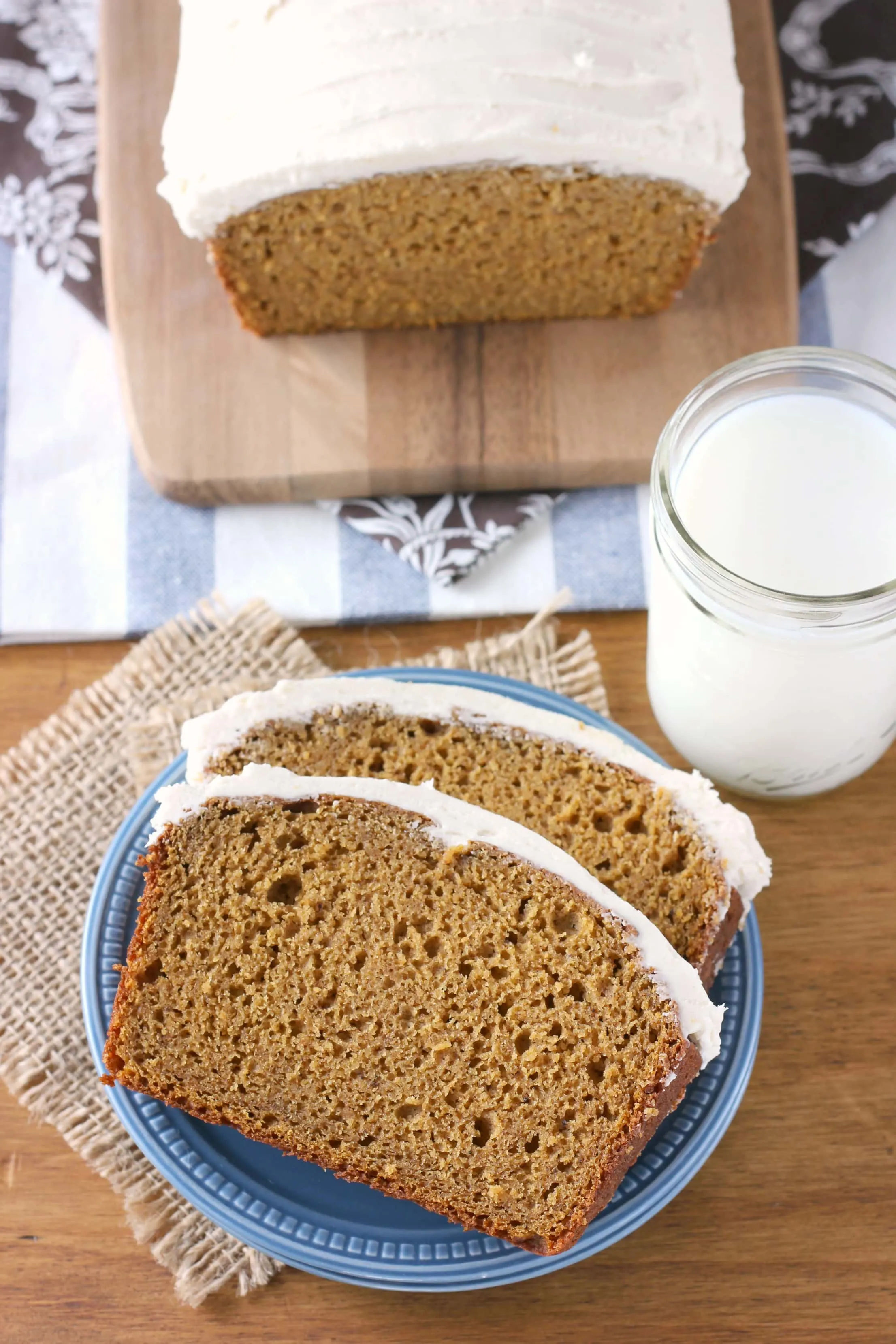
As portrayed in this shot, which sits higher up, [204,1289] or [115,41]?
[115,41]

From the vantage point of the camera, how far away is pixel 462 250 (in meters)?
2.61

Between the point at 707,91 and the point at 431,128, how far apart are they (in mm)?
502

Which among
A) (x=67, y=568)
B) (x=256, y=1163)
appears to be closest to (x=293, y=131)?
(x=67, y=568)

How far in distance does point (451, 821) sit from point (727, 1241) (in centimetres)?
94

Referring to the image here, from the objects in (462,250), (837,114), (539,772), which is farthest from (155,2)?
(539,772)

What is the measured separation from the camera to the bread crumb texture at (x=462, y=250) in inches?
96.3

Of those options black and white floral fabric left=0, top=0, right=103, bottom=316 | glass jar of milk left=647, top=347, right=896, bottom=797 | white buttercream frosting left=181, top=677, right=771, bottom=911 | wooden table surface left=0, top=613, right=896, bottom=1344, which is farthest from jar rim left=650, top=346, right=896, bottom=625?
black and white floral fabric left=0, top=0, right=103, bottom=316

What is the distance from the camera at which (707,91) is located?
237 centimetres

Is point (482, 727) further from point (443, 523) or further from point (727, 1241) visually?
point (727, 1241)

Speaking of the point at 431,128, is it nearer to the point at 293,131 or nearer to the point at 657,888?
the point at 293,131

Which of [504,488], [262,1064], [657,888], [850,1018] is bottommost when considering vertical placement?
[850,1018]

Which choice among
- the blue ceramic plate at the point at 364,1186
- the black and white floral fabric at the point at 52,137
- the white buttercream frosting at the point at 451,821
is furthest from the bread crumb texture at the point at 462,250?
the blue ceramic plate at the point at 364,1186

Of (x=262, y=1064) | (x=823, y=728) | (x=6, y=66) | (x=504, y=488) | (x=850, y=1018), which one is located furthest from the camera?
(x=6, y=66)

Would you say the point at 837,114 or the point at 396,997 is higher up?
the point at 837,114
